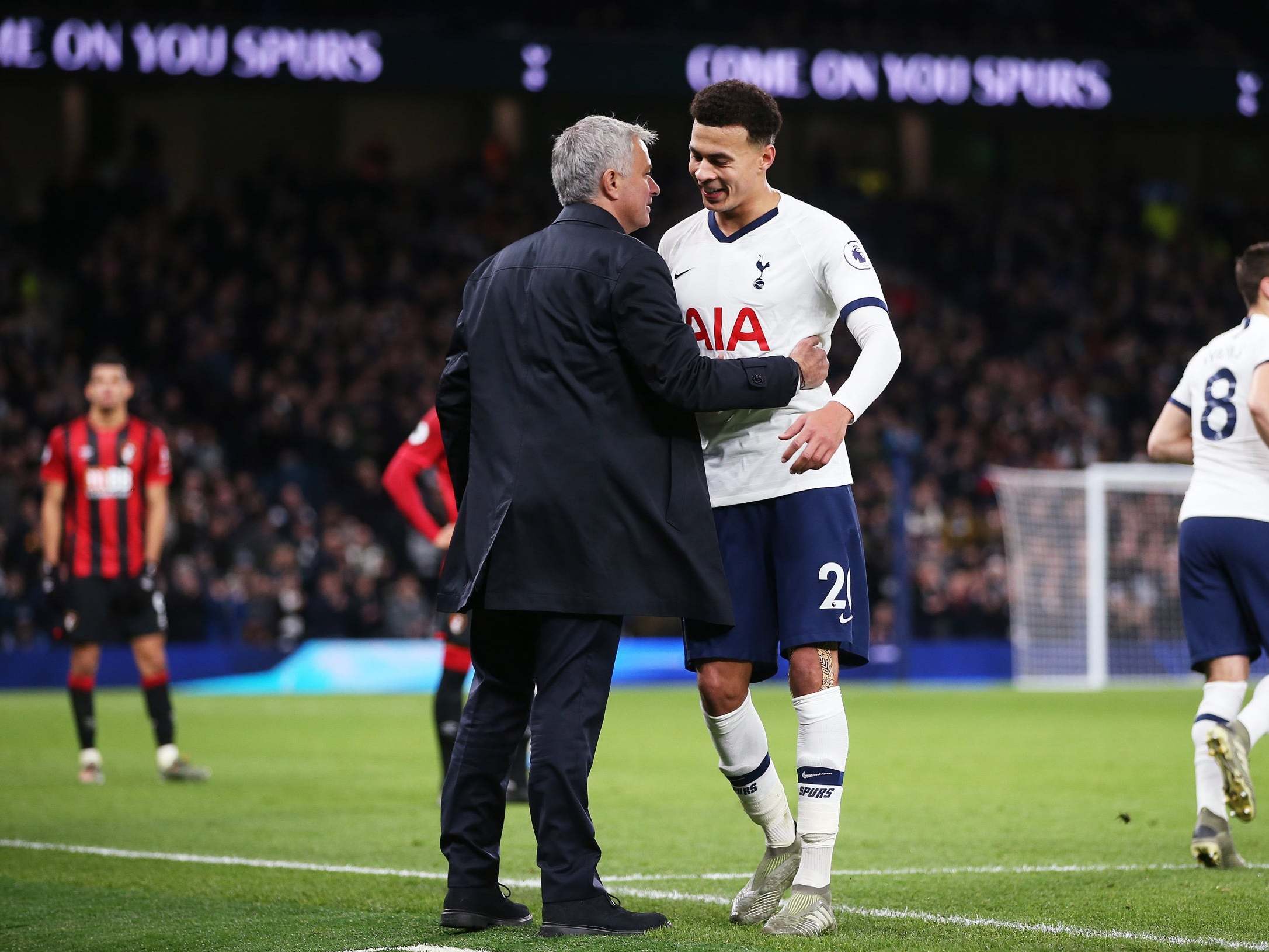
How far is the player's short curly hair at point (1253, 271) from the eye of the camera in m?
6.20

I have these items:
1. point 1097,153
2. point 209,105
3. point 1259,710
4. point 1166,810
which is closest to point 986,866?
point 1259,710

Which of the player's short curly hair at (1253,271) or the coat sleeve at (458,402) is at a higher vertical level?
the player's short curly hair at (1253,271)

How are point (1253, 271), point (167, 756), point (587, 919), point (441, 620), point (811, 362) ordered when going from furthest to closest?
1. point (167, 756)
2. point (441, 620)
3. point (1253, 271)
4. point (811, 362)
5. point (587, 919)

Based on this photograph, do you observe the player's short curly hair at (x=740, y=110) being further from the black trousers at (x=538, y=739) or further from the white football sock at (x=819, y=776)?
the white football sock at (x=819, y=776)

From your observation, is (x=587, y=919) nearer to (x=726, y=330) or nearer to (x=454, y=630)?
(x=726, y=330)

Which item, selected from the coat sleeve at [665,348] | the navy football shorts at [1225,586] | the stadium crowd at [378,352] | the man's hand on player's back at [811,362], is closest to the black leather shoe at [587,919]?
the coat sleeve at [665,348]

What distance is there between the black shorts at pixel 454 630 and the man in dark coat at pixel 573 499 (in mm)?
3040

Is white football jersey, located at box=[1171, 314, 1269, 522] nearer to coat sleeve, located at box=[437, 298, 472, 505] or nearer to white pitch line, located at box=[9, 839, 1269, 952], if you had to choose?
white pitch line, located at box=[9, 839, 1269, 952]

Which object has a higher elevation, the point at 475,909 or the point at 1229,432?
the point at 1229,432

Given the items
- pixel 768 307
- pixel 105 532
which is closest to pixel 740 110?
pixel 768 307

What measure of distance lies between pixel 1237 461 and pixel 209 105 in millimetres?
23704

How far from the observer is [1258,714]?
20.1ft

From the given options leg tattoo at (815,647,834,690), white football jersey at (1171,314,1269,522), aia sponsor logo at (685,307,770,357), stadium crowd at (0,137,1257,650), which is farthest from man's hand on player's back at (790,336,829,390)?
stadium crowd at (0,137,1257,650)

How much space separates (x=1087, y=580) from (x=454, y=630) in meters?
12.5
